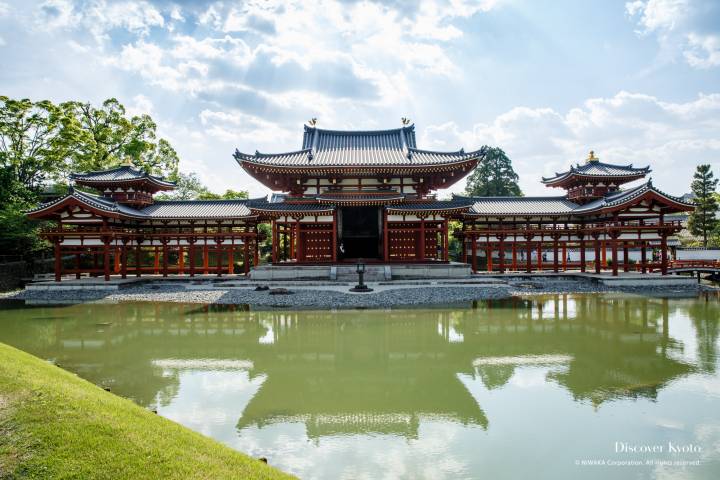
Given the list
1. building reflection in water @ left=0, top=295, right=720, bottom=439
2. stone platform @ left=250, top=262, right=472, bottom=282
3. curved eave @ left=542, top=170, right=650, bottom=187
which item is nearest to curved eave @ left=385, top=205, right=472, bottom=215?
stone platform @ left=250, top=262, right=472, bottom=282

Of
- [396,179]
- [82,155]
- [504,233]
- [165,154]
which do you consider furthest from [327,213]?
[165,154]

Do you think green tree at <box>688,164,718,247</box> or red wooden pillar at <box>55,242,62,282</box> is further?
green tree at <box>688,164,718,247</box>

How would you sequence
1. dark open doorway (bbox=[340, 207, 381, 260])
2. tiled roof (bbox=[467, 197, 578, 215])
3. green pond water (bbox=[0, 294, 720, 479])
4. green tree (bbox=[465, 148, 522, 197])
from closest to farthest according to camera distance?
green pond water (bbox=[0, 294, 720, 479])
dark open doorway (bbox=[340, 207, 381, 260])
tiled roof (bbox=[467, 197, 578, 215])
green tree (bbox=[465, 148, 522, 197])

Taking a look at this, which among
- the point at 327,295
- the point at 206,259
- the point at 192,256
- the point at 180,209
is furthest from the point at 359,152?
the point at 192,256

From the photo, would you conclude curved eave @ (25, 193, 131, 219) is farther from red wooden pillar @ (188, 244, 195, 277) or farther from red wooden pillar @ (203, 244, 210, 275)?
red wooden pillar @ (203, 244, 210, 275)

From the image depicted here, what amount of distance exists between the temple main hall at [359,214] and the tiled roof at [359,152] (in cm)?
9

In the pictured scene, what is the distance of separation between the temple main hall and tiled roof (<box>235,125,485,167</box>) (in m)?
0.09

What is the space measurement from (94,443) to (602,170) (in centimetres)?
2973

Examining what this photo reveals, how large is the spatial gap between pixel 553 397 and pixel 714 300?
1541 centimetres

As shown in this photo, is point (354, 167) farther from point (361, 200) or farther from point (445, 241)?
point (445, 241)

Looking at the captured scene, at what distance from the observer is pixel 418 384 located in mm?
6895

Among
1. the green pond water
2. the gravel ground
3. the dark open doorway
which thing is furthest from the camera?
the dark open doorway

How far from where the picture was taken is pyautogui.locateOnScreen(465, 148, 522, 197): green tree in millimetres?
49094

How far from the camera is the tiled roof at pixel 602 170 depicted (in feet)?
81.1
